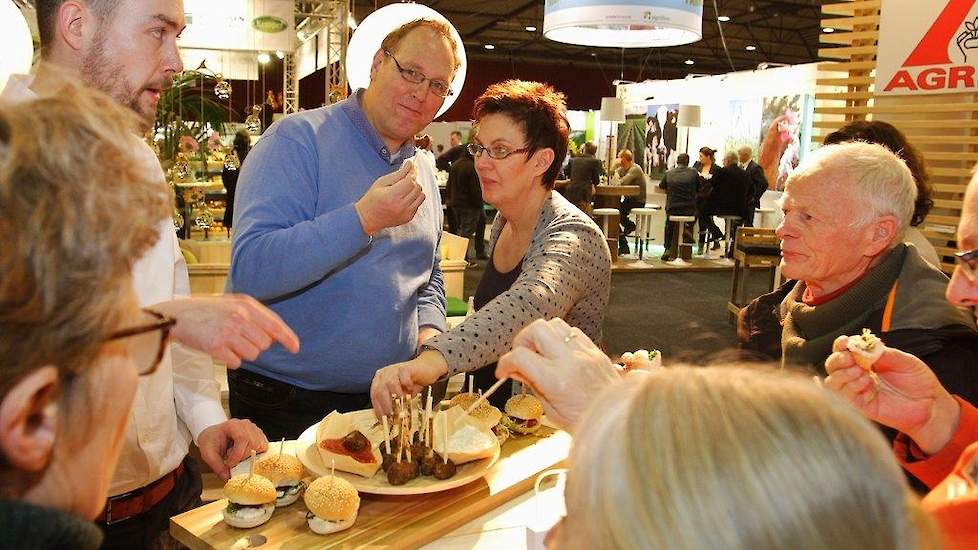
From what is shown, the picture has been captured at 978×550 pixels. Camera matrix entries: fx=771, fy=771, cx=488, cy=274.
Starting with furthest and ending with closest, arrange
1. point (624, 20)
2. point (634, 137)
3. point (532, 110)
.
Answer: point (634, 137), point (624, 20), point (532, 110)

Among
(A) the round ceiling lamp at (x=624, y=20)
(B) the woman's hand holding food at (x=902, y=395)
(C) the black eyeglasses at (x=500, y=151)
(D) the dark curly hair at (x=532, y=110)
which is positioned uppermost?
(A) the round ceiling lamp at (x=624, y=20)

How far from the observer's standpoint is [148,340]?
2.75ft

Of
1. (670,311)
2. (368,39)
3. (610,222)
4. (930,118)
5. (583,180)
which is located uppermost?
(368,39)

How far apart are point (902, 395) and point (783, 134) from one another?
45.8 feet

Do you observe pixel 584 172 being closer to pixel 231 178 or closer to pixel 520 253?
pixel 231 178

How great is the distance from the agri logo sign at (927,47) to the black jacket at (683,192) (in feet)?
25.6

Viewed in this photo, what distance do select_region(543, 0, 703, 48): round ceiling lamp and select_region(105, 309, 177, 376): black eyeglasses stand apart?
2789 mm

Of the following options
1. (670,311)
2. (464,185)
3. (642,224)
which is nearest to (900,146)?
(670,311)

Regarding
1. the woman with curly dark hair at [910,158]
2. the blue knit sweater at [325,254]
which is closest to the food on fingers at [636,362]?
the blue knit sweater at [325,254]

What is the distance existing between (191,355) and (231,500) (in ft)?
1.74

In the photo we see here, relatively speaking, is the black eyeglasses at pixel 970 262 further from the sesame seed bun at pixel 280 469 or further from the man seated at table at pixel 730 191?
the man seated at table at pixel 730 191

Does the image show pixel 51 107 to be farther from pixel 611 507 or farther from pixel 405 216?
pixel 405 216

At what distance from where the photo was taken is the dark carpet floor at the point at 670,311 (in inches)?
301

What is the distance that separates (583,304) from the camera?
2365 millimetres
